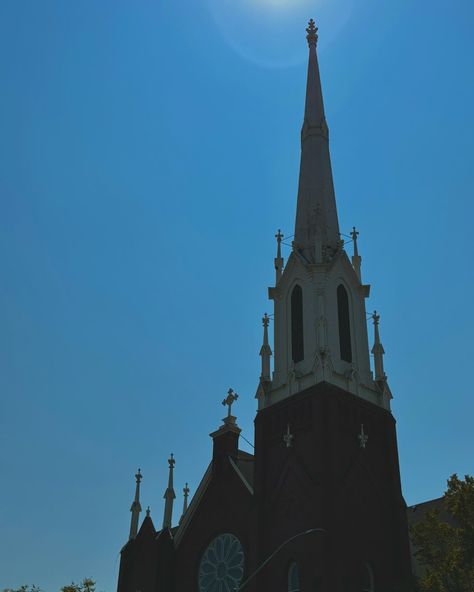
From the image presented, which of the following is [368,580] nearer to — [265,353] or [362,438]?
[362,438]

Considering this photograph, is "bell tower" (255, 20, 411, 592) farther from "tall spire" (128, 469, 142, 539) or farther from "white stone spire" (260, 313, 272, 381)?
"tall spire" (128, 469, 142, 539)

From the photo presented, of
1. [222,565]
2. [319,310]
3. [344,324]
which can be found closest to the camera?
[222,565]

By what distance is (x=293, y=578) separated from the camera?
106 ft

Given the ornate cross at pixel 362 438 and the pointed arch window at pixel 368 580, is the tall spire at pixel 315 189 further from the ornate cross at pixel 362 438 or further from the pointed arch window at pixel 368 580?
the pointed arch window at pixel 368 580

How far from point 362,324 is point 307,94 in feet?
58.4

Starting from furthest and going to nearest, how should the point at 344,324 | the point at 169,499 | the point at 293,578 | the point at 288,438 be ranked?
the point at 169,499, the point at 344,324, the point at 288,438, the point at 293,578

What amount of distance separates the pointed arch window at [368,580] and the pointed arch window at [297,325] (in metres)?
10.2

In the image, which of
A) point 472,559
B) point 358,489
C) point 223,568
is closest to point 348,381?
point 358,489

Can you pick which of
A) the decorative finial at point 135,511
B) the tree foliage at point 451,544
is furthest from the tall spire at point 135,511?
the tree foliage at point 451,544

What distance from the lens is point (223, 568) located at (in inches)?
1435

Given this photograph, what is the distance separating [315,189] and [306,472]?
A: 17594 mm

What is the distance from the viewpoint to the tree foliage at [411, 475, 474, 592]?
934 inches

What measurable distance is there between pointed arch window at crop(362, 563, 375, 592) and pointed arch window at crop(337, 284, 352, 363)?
9842mm

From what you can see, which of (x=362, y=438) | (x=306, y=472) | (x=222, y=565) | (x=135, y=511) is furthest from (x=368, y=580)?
(x=135, y=511)
